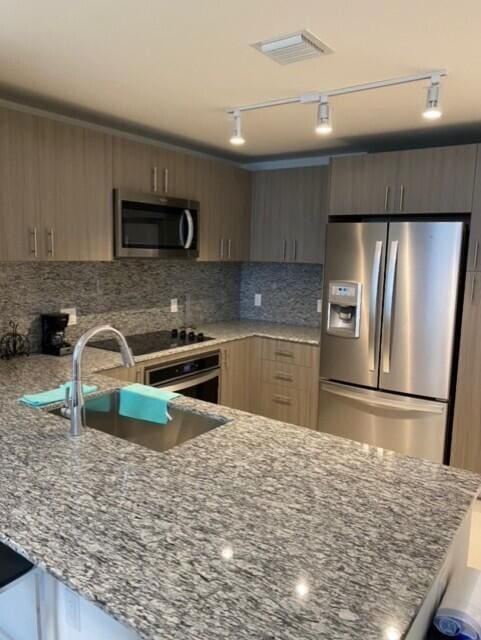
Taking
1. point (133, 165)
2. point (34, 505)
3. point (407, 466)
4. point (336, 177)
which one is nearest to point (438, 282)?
point (336, 177)

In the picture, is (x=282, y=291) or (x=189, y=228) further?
(x=282, y=291)

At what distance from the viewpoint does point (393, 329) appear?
3.05m

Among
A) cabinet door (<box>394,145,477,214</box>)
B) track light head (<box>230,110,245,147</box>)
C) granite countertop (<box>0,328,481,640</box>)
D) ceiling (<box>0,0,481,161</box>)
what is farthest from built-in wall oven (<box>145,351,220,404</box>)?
cabinet door (<box>394,145,477,214</box>)

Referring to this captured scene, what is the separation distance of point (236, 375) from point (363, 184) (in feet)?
5.51

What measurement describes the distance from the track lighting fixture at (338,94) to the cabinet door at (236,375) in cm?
160

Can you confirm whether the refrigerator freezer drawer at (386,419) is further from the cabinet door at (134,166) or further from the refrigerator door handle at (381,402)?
the cabinet door at (134,166)

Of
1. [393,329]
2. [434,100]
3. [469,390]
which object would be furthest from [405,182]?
[469,390]

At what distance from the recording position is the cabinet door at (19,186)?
7.81 feet

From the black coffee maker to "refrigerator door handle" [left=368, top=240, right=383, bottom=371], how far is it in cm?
193

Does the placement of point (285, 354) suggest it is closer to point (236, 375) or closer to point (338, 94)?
point (236, 375)

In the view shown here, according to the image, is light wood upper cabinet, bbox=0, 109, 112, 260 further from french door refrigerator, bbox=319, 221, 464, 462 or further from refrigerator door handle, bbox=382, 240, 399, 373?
refrigerator door handle, bbox=382, 240, 399, 373

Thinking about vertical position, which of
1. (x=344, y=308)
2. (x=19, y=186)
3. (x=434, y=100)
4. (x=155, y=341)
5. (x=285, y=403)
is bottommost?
(x=285, y=403)

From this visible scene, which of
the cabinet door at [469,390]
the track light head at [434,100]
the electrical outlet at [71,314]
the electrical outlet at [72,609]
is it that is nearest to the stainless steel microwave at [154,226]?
the electrical outlet at [71,314]

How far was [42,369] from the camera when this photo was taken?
2488 mm
